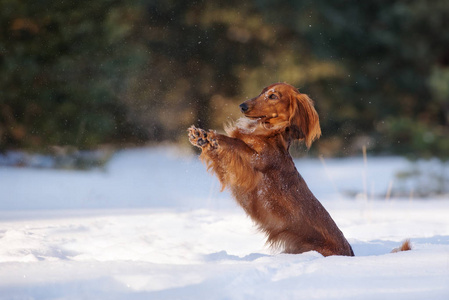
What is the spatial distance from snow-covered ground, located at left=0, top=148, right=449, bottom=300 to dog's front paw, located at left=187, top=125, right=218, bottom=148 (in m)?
0.69

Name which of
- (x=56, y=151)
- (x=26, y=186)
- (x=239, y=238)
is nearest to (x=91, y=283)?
(x=239, y=238)

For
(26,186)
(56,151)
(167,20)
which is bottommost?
(26,186)

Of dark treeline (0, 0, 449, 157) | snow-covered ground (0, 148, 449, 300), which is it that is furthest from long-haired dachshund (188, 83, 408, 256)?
dark treeline (0, 0, 449, 157)

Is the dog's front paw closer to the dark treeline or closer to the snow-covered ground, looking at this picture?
the snow-covered ground

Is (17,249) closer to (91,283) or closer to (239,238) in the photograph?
(91,283)

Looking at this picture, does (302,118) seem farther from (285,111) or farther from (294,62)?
(294,62)

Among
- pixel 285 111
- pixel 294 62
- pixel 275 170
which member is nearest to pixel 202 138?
pixel 275 170

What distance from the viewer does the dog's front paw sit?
377 centimetres

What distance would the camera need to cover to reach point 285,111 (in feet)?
13.4

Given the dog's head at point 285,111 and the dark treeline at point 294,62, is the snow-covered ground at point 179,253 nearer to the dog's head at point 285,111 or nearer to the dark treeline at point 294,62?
the dog's head at point 285,111

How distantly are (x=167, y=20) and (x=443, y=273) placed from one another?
13.5m

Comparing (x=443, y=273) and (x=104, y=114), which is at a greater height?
(x=104, y=114)

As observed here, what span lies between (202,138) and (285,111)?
640mm

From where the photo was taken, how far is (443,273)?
8.77 feet
